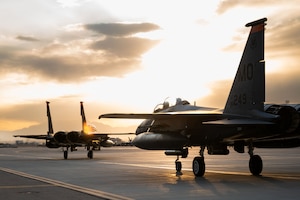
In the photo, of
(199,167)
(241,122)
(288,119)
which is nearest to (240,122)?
(241,122)

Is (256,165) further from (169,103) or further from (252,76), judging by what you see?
(169,103)

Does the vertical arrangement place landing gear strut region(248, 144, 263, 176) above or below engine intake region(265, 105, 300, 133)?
below

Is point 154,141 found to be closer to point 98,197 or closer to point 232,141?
point 232,141

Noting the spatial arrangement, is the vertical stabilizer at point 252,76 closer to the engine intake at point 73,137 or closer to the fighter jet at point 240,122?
the fighter jet at point 240,122

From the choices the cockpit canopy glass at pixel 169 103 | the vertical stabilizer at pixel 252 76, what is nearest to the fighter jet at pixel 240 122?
the vertical stabilizer at pixel 252 76

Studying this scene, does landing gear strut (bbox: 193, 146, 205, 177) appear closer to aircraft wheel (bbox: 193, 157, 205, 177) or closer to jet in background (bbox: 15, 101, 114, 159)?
aircraft wheel (bbox: 193, 157, 205, 177)

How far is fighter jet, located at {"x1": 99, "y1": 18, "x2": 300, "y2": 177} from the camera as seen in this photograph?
14.5m

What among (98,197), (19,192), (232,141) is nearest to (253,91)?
(232,141)

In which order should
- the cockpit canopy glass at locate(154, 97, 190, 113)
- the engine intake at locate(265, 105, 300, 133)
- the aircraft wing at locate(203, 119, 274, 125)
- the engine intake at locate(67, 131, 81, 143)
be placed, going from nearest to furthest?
1. the engine intake at locate(265, 105, 300, 133)
2. the aircraft wing at locate(203, 119, 274, 125)
3. the cockpit canopy glass at locate(154, 97, 190, 113)
4. the engine intake at locate(67, 131, 81, 143)

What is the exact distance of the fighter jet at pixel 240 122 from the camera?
14469mm

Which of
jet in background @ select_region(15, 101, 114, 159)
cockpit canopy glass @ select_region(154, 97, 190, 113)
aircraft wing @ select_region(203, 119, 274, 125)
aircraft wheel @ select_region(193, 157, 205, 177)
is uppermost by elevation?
cockpit canopy glass @ select_region(154, 97, 190, 113)

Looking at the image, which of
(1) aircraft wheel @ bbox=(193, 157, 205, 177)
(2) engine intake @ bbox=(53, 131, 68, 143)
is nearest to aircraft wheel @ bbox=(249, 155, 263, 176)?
(1) aircraft wheel @ bbox=(193, 157, 205, 177)

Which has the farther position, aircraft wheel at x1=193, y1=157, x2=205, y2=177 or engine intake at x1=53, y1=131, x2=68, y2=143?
engine intake at x1=53, y1=131, x2=68, y2=143

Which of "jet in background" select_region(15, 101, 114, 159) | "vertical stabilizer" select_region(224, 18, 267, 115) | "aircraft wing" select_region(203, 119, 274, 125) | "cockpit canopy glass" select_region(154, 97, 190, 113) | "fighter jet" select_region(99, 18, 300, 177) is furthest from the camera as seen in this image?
"jet in background" select_region(15, 101, 114, 159)
